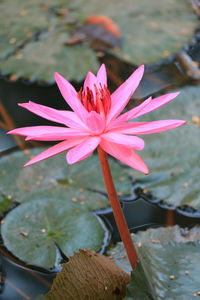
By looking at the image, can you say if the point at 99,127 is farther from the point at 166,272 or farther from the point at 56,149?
the point at 166,272

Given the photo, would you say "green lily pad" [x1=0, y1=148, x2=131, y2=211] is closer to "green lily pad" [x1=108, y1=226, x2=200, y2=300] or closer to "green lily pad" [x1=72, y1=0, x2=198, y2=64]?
"green lily pad" [x1=108, y1=226, x2=200, y2=300]

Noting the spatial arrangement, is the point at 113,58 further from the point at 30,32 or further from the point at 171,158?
the point at 171,158

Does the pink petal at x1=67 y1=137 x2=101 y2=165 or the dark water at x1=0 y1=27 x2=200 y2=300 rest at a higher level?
the pink petal at x1=67 y1=137 x2=101 y2=165

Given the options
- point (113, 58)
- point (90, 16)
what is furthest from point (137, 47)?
point (90, 16)

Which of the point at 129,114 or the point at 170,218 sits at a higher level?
the point at 129,114

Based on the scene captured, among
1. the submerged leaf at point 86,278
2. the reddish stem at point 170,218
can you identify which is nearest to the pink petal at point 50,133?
the submerged leaf at point 86,278

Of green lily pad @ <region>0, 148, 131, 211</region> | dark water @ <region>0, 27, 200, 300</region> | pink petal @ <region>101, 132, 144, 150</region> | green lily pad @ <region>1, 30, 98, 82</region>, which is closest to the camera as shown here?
pink petal @ <region>101, 132, 144, 150</region>

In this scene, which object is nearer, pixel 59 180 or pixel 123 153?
pixel 123 153

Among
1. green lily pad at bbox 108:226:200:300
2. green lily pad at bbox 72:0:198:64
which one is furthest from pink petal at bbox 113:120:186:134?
green lily pad at bbox 72:0:198:64

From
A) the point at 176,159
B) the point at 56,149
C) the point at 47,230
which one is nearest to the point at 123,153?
the point at 56,149
